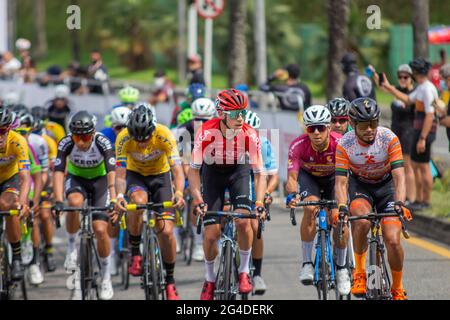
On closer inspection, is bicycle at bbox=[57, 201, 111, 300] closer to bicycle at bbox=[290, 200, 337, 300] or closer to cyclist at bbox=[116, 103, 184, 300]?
cyclist at bbox=[116, 103, 184, 300]

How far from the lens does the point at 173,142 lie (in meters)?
12.6

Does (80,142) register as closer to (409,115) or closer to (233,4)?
(409,115)

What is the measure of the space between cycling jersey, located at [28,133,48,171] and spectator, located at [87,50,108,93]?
14.0m

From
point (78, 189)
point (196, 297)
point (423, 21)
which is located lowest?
point (196, 297)

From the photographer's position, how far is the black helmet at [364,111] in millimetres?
10828

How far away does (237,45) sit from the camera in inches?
1184

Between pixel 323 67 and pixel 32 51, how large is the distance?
37827 mm

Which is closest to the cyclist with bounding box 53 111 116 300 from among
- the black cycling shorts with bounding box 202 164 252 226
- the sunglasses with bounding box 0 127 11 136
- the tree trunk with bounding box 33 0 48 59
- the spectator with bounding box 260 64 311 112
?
the sunglasses with bounding box 0 127 11 136

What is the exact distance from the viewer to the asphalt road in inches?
520

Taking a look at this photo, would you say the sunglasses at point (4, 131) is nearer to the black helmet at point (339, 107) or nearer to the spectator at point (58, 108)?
the black helmet at point (339, 107)

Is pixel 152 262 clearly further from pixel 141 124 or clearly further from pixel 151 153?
pixel 141 124

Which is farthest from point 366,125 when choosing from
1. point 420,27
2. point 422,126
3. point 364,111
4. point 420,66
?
point 420,27

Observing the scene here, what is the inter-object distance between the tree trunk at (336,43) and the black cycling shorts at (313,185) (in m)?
10.7

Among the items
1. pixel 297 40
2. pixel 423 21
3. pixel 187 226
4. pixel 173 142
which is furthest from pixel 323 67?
pixel 173 142
